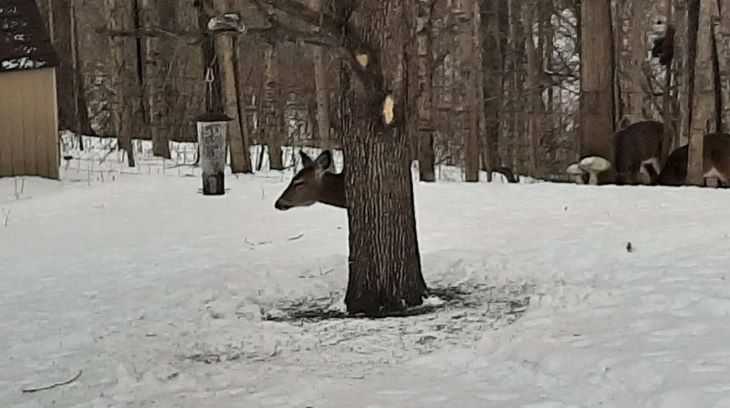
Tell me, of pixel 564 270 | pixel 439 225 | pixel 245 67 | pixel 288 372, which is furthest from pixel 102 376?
pixel 245 67

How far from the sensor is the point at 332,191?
9773mm

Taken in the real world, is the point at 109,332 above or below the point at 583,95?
below

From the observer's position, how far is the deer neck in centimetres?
969

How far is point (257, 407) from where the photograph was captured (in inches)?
185

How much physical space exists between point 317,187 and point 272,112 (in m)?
10.3

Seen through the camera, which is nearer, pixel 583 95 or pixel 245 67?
pixel 583 95

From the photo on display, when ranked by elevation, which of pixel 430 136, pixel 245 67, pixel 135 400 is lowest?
pixel 135 400

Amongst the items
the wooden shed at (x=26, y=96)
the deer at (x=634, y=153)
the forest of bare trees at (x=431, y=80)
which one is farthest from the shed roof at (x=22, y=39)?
the deer at (x=634, y=153)

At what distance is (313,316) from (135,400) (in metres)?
1.95

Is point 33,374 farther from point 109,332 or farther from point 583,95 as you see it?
point 583,95

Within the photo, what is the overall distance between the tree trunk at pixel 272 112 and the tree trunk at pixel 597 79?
5.25 metres

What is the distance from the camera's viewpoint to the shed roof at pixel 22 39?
1477 centimetres

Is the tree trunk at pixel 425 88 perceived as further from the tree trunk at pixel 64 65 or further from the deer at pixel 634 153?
the tree trunk at pixel 64 65

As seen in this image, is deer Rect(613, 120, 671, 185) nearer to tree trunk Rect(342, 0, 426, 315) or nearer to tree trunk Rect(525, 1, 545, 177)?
tree trunk Rect(342, 0, 426, 315)
